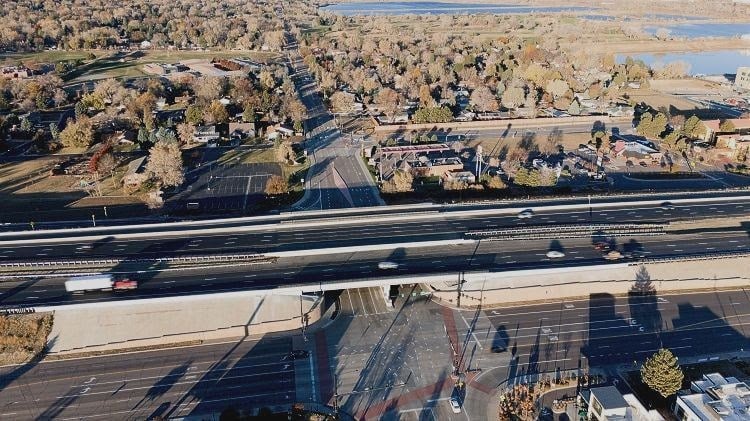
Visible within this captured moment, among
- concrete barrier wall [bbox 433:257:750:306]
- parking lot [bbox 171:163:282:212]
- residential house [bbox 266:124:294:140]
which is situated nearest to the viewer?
concrete barrier wall [bbox 433:257:750:306]

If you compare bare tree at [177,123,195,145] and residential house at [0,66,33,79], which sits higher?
residential house at [0,66,33,79]

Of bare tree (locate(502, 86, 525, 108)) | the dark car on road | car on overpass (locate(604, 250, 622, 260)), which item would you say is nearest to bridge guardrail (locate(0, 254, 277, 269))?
the dark car on road

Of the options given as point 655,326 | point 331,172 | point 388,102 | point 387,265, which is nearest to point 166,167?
point 331,172

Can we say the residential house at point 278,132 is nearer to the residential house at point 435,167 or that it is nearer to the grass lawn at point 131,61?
the residential house at point 435,167

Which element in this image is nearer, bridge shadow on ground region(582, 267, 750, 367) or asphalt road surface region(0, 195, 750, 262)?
bridge shadow on ground region(582, 267, 750, 367)

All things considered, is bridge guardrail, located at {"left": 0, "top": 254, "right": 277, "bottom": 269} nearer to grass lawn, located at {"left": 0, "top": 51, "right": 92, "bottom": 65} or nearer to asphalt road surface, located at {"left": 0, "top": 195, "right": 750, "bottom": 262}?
asphalt road surface, located at {"left": 0, "top": 195, "right": 750, "bottom": 262}

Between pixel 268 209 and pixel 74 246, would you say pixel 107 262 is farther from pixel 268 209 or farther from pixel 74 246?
pixel 268 209
